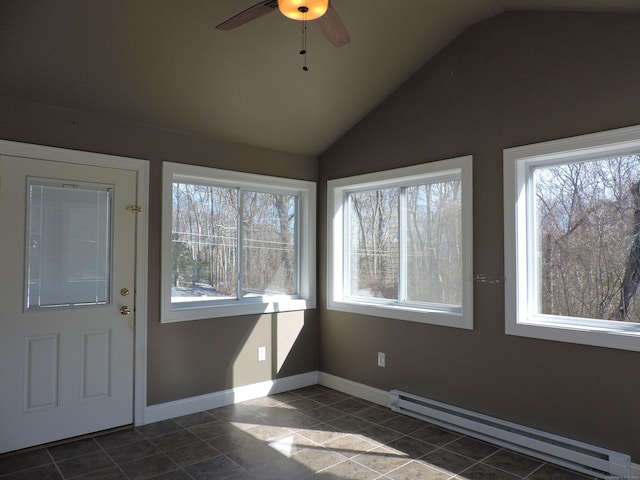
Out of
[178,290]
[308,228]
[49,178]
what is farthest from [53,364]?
[308,228]

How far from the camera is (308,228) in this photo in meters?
4.82

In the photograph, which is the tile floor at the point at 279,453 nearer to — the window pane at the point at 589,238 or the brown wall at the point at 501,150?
the brown wall at the point at 501,150

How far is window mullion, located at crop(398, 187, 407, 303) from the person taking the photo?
13.8ft

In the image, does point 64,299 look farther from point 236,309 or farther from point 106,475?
point 236,309

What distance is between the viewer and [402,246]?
423 centimetres

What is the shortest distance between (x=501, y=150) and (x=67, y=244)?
3197mm

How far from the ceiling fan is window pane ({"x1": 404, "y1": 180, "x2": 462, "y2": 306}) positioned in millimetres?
1868

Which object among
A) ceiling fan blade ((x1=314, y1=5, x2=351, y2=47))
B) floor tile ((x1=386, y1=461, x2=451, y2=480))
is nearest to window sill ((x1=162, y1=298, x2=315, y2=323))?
floor tile ((x1=386, y1=461, x2=451, y2=480))

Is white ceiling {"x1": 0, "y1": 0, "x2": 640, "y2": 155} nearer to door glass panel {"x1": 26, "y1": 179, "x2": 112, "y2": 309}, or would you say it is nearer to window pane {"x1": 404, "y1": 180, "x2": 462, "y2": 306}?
door glass panel {"x1": 26, "y1": 179, "x2": 112, "y2": 309}

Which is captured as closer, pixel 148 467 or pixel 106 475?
pixel 106 475

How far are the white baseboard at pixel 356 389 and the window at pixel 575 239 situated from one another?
55.5 inches

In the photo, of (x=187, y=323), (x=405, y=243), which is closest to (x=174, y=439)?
(x=187, y=323)

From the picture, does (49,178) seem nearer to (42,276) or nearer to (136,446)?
(42,276)

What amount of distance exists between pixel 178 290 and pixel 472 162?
2.60m
